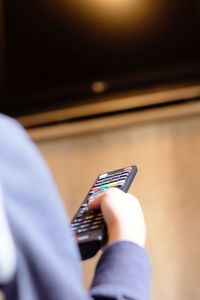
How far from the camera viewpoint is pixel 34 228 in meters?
0.30

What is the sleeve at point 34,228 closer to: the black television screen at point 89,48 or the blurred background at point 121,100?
the blurred background at point 121,100

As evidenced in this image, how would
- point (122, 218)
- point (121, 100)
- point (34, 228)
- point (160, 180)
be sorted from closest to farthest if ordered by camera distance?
point (34, 228) < point (122, 218) < point (160, 180) < point (121, 100)

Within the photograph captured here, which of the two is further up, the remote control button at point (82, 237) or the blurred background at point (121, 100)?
the blurred background at point (121, 100)

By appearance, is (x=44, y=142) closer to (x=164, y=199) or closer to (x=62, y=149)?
(x=62, y=149)

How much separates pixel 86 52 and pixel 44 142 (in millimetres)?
285

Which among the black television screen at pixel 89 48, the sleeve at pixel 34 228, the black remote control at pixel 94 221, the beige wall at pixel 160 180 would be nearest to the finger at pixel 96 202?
the black remote control at pixel 94 221

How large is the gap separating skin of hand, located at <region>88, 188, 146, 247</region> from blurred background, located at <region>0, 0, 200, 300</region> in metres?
0.68

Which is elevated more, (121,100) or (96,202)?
(121,100)

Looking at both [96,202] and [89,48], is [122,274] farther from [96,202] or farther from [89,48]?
[89,48]

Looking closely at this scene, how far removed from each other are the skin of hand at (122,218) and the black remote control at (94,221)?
0.02 metres

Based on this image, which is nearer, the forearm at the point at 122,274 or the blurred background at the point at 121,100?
the forearm at the point at 122,274

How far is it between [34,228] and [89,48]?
3.54 feet

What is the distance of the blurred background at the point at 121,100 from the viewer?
114cm

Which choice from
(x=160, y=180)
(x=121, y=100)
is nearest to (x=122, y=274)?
(x=160, y=180)
